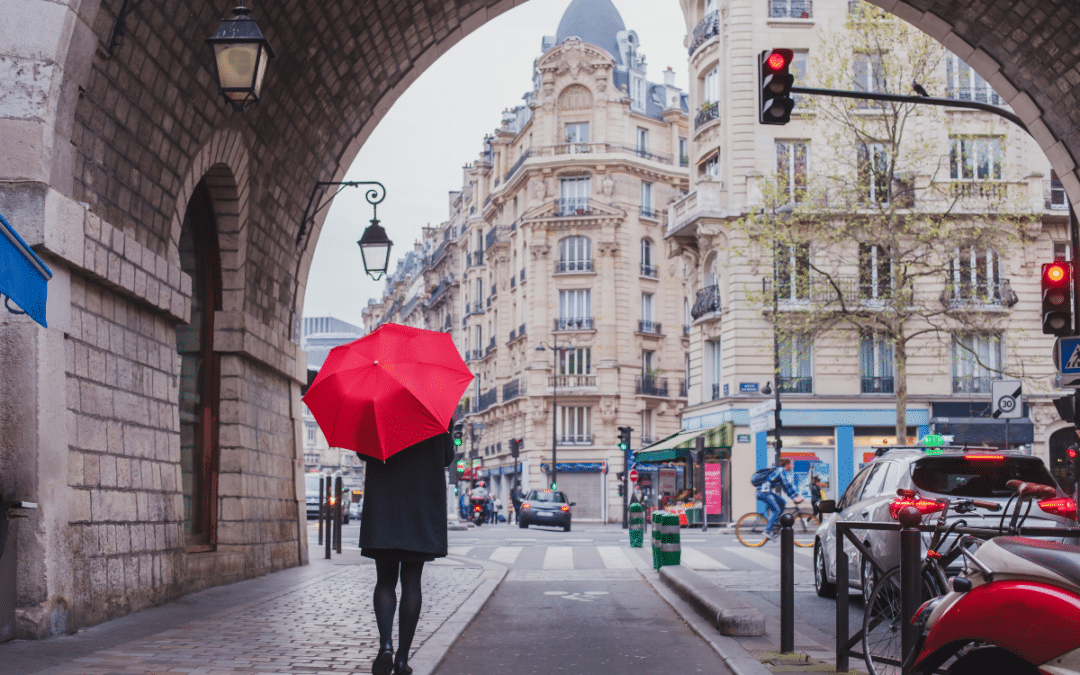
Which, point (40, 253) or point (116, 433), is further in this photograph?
point (116, 433)

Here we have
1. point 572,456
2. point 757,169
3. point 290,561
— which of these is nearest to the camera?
point 290,561

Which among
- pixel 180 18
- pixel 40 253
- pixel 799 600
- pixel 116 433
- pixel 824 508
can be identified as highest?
pixel 180 18

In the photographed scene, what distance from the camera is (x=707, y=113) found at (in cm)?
4150

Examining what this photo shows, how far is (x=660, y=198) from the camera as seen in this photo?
61.9 metres

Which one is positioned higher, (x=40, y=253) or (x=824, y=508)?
(x=40, y=253)

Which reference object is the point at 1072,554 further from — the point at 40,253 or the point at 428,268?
the point at 428,268

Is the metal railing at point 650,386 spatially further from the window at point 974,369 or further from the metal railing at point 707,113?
the window at point 974,369

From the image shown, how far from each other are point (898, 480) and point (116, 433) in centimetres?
671

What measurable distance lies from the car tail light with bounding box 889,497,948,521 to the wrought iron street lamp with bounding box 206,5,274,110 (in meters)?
5.86

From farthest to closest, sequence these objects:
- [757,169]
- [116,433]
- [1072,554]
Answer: [757,169], [116,433], [1072,554]

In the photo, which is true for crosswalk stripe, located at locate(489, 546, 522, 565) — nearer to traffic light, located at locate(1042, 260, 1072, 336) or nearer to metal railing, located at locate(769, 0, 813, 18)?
traffic light, located at locate(1042, 260, 1072, 336)

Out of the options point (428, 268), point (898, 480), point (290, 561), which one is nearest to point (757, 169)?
point (290, 561)

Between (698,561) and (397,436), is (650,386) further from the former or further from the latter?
(397,436)

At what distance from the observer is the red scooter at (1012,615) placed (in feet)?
12.2
